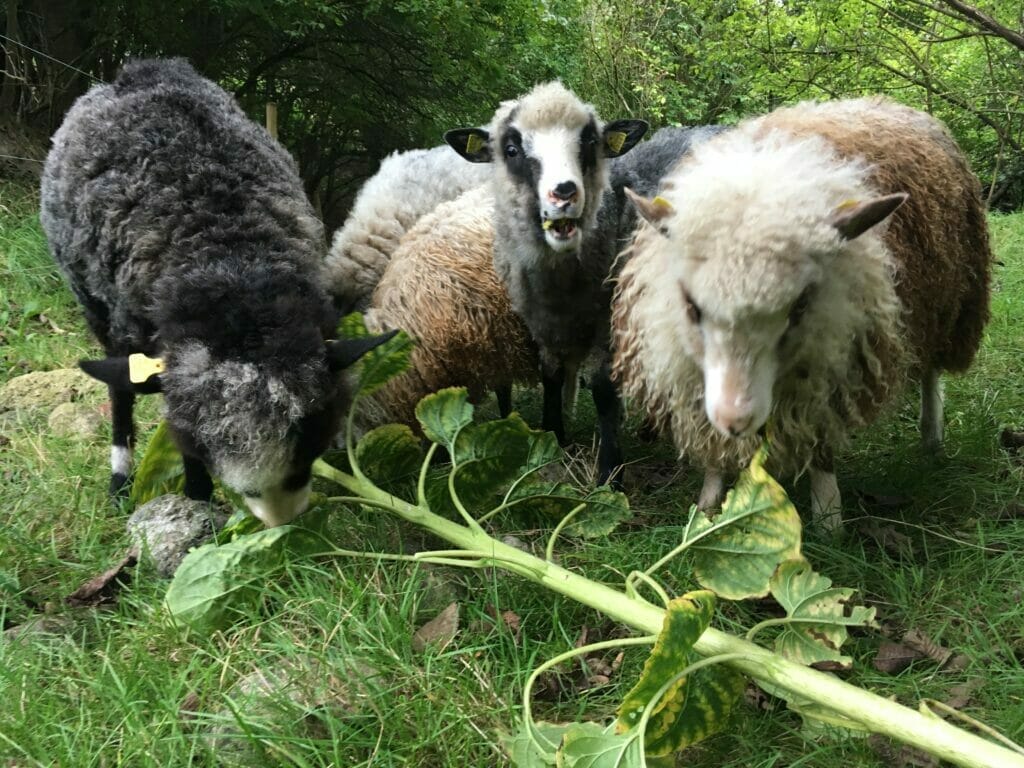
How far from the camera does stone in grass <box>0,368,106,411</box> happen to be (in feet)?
11.8

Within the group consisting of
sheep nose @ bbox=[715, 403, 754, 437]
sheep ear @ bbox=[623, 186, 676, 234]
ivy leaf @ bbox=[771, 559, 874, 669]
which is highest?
sheep ear @ bbox=[623, 186, 676, 234]

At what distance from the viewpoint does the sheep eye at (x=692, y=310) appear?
1950mm

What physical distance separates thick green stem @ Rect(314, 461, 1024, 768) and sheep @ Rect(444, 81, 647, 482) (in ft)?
3.65

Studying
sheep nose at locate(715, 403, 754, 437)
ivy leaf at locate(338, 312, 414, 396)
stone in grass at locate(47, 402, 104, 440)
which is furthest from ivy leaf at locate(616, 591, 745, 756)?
stone in grass at locate(47, 402, 104, 440)

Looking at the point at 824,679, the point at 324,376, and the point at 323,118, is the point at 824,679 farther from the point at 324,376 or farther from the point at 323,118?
the point at 323,118

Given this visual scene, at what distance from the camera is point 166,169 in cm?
253

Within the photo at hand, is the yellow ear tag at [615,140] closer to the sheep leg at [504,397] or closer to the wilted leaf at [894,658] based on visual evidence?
the sheep leg at [504,397]

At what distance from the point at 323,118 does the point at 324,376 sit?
6461 millimetres

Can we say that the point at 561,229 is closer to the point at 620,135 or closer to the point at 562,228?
the point at 562,228

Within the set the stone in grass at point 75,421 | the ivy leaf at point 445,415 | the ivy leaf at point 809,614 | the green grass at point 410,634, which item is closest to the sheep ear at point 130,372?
the green grass at point 410,634

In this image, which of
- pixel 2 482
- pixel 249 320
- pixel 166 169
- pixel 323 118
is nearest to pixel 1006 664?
pixel 249 320

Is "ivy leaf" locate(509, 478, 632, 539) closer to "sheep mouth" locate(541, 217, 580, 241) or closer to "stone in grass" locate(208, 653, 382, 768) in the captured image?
"stone in grass" locate(208, 653, 382, 768)

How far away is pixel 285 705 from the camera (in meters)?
1.57

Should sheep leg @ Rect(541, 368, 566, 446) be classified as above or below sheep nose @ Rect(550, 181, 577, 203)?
below
